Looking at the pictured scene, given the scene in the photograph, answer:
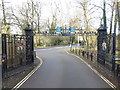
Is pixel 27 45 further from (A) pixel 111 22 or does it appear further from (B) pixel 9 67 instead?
(A) pixel 111 22

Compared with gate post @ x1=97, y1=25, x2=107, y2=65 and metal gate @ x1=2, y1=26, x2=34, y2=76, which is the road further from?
gate post @ x1=97, y1=25, x2=107, y2=65

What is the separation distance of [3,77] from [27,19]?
31.8 m

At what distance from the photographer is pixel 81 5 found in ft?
109

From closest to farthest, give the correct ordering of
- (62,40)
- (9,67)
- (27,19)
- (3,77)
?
1. (3,77)
2. (9,67)
3. (27,19)
4. (62,40)

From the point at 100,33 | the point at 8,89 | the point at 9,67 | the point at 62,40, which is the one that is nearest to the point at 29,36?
the point at 9,67

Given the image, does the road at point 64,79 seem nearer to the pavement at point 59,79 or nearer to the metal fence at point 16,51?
the pavement at point 59,79

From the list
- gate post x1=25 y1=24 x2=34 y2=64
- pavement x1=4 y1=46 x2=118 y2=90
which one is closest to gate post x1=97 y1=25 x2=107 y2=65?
pavement x1=4 y1=46 x2=118 y2=90

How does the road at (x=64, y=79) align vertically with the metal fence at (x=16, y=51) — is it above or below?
below

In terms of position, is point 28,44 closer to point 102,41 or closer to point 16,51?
point 16,51

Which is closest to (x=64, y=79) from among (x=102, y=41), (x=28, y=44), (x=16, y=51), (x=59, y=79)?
(x=59, y=79)

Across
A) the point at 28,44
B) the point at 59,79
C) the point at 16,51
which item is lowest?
the point at 59,79

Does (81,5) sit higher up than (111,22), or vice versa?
(81,5)

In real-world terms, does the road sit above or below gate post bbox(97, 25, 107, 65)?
below

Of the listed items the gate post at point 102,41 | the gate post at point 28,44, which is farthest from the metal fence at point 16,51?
the gate post at point 102,41
